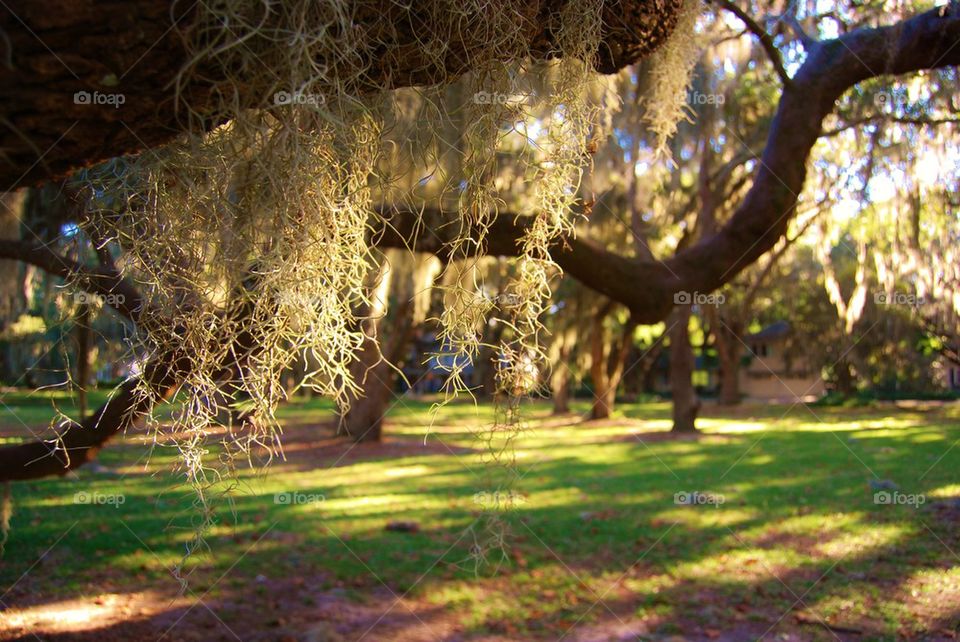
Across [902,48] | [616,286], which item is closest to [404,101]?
[616,286]

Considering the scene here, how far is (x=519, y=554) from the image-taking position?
5.52m

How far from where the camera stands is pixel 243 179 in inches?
68.2

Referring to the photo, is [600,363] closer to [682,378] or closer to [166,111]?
[682,378]

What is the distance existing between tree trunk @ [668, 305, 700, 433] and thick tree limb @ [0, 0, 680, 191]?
39.3ft

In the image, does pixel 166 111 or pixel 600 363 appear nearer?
pixel 166 111

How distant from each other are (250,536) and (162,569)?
825 millimetres

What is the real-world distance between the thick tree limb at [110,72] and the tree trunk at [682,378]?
39.3 ft

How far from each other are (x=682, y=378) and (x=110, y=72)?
1362 centimetres

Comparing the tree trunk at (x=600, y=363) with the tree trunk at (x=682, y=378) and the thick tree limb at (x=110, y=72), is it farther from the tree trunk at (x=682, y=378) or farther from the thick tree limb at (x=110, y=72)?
the thick tree limb at (x=110, y=72)

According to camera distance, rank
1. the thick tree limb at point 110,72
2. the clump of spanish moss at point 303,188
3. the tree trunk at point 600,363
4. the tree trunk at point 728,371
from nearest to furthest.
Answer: the thick tree limb at point 110,72 < the clump of spanish moss at point 303,188 < the tree trunk at point 600,363 < the tree trunk at point 728,371

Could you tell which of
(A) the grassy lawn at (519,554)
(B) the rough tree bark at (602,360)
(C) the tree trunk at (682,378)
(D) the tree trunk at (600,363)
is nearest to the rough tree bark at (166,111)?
(A) the grassy lawn at (519,554)

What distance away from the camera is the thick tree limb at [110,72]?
3.43ft

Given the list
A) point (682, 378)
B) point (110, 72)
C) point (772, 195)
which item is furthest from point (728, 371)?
point (110, 72)

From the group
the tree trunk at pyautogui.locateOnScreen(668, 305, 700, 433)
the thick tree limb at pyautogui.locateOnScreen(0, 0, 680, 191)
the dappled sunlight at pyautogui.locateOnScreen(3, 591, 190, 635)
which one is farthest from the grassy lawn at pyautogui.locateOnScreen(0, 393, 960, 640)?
the tree trunk at pyautogui.locateOnScreen(668, 305, 700, 433)
